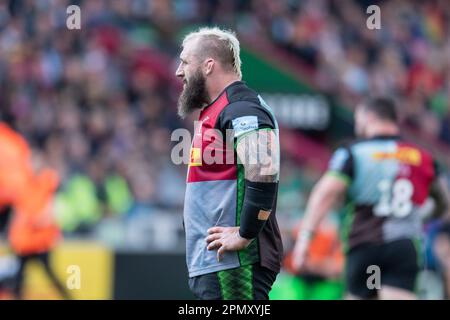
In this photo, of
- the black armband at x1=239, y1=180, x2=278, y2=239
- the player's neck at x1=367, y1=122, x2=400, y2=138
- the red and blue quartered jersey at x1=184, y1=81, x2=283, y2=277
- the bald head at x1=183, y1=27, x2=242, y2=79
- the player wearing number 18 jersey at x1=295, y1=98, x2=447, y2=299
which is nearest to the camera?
the black armband at x1=239, y1=180, x2=278, y2=239

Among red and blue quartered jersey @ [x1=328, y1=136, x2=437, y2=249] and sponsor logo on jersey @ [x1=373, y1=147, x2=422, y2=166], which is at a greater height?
sponsor logo on jersey @ [x1=373, y1=147, x2=422, y2=166]

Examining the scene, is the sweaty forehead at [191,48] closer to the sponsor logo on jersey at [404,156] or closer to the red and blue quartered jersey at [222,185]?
the red and blue quartered jersey at [222,185]

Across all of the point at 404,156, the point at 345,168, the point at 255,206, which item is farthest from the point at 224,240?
the point at 404,156

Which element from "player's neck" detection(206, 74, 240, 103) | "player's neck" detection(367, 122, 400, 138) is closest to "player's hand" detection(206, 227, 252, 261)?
"player's neck" detection(206, 74, 240, 103)

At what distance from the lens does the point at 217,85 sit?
5715 millimetres

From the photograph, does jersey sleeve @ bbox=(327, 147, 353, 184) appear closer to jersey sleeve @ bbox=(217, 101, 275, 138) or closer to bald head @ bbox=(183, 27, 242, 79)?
bald head @ bbox=(183, 27, 242, 79)

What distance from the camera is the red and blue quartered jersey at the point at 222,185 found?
17.9 feet

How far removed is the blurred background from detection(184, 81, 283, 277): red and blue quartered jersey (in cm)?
601

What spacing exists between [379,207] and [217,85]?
9.10 ft

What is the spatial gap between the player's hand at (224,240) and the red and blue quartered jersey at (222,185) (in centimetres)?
6

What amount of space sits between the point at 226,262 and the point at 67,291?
6.69 metres

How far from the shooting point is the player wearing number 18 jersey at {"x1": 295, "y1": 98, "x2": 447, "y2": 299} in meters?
8.05

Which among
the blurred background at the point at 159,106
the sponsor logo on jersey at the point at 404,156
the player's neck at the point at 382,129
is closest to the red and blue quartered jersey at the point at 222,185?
the sponsor logo on jersey at the point at 404,156

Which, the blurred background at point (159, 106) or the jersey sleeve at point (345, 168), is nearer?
the jersey sleeve at point (345, 168)
